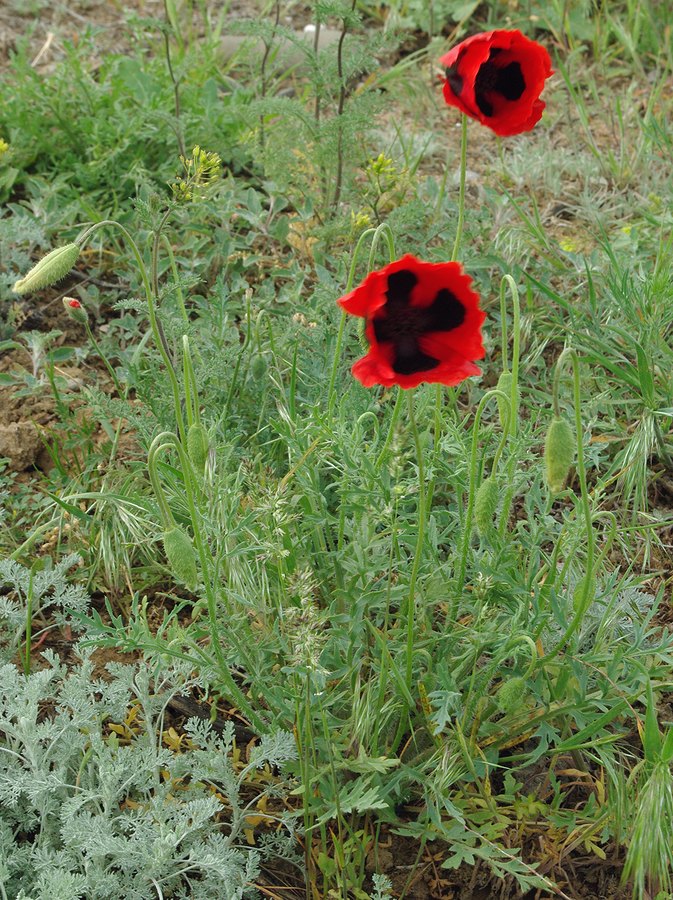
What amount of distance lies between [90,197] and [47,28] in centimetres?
167

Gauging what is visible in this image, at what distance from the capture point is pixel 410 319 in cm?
172

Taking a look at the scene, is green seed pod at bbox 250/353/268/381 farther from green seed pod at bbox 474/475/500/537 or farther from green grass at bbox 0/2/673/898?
green seed pod at bbox 474/475/500/537

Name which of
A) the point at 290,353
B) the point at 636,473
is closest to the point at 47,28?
the point at 290,353

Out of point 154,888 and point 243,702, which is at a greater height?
point 243,702

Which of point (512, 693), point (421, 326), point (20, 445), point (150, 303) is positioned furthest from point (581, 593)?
→ point (20, 445)

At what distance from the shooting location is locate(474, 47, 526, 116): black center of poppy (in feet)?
6.34

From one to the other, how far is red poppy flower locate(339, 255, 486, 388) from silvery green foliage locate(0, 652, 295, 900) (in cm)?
78

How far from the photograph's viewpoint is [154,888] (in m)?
1.94

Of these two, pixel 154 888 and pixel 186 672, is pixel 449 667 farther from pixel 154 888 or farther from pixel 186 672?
pixel 154 888

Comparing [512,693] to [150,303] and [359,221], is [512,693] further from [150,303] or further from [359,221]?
[359,221]

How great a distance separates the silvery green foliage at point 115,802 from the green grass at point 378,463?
11 cm

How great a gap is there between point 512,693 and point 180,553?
662 millimetres

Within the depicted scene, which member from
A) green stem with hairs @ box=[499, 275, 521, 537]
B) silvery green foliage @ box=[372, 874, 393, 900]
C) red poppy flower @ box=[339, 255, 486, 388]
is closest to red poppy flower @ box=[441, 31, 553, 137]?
green stem with hairs @ box=[499, 275, 521, 537]

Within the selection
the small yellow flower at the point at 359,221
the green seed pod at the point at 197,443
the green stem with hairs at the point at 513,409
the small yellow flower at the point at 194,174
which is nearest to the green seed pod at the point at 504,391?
the green stem with hairs at the point at 513,409
